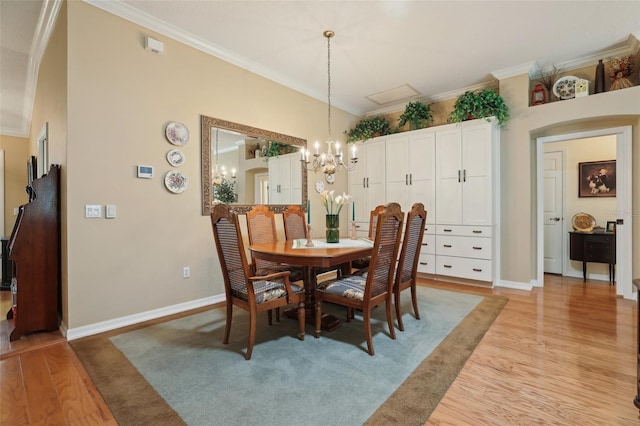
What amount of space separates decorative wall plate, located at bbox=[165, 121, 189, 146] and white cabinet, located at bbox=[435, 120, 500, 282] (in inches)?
137

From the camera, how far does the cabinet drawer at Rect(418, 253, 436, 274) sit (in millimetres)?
4508

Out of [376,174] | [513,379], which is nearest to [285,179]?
[376,174]

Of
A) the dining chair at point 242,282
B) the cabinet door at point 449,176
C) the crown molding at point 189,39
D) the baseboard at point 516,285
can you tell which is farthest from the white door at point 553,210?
the dining chair at point 242,282

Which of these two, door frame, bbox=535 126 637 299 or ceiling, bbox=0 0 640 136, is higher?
ceiling, bbox=0 0 640 136

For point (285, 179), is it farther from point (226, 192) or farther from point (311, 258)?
point (311, 258)

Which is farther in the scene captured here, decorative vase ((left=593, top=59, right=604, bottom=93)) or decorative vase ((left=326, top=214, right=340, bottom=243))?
decorative vase ((left=593, top=59, right=604, bottom=93))

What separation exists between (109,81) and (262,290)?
2.37 metres

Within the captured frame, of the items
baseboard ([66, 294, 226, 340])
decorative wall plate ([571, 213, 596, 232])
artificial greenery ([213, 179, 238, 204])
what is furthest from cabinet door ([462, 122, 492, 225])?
baseboard ([66, 294, 226, 340])

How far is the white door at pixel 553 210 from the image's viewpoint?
16.0ft

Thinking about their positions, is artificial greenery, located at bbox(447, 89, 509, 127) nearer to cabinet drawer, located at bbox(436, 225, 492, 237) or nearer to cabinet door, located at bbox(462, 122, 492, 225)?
cabinet door, located at bbox(462, 122, 492, 225)

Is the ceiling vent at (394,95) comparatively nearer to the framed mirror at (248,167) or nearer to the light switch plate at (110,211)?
the framed mirror at (248,167)

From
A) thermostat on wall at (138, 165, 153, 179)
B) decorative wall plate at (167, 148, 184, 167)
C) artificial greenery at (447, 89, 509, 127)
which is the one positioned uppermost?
artificial greenery at (447, 89, 509, 127)

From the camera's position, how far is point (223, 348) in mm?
2281

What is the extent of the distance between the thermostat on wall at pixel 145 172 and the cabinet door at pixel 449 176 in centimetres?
380
